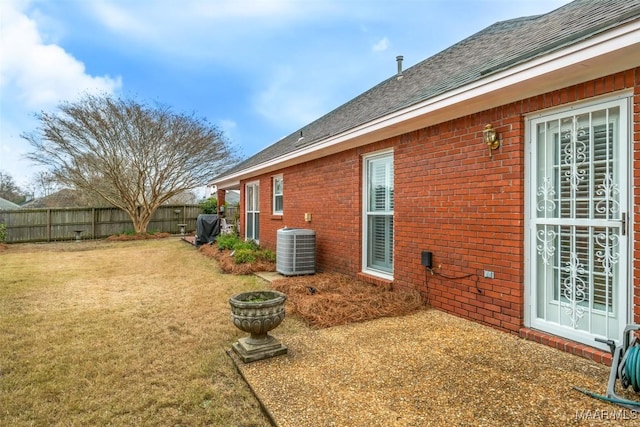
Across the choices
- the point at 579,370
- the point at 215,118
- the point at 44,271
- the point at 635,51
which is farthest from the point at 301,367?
the point at 215,118

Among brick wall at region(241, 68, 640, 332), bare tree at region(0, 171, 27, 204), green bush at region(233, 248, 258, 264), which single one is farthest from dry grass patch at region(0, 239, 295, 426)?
bare tree at region(0, 171, 27, 204)

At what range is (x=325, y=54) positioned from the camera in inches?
500

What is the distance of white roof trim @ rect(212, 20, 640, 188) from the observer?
265 centimetres

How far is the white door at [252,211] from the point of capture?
1209 cm

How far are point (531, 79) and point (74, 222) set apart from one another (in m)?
20.1

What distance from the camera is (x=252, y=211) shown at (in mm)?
12469

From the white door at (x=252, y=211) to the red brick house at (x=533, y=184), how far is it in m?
6.84

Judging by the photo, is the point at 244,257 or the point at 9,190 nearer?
the point at 244,257

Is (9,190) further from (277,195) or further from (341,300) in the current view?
(341,300)

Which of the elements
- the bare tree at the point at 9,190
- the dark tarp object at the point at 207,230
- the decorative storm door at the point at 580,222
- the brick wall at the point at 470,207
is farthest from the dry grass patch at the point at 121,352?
the bare tree at the point at 9,190

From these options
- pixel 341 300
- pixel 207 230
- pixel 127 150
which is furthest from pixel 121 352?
pixel 127 150

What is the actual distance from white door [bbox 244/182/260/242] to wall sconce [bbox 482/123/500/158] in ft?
29.2

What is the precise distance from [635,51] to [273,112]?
1940 cm

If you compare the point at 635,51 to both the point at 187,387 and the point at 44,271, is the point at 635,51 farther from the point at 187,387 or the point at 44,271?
the point at 44,271
